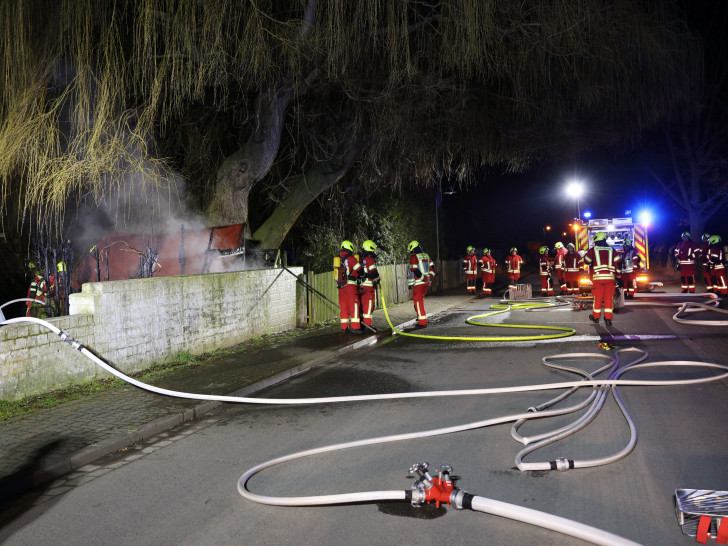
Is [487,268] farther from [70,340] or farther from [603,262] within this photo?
[70,340]

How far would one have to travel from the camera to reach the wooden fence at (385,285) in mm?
13609

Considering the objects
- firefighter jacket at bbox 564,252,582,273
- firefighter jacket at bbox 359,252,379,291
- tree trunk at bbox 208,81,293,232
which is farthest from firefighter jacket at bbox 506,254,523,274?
tree trunk at bbox 208,81,293,232

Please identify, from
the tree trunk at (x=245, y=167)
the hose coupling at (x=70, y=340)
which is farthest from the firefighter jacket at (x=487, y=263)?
the hose coupling at (x=70, y=340)

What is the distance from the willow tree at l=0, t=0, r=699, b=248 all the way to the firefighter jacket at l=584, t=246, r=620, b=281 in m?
2.79

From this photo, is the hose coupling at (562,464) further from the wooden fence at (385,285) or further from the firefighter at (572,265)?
the firefighter at (572,265)

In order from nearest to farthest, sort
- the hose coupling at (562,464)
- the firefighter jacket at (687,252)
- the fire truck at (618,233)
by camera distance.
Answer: the hose coupling at (562,464)
the firefighter jacket at (687,252)
the fire truck at (618,233)

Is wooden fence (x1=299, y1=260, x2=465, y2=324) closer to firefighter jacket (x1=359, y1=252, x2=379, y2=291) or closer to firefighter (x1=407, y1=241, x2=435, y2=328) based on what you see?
firefighter (x1=407, y1=241, x2=435, y2=328)

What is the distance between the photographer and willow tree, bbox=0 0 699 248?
793cm

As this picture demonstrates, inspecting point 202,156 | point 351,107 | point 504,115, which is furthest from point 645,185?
point 202,156

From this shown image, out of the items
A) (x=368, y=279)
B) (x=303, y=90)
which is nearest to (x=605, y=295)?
(x=368, y=279)

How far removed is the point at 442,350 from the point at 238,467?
5970mm

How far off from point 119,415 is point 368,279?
6.55m

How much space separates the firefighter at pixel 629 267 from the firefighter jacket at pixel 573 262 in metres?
1.34

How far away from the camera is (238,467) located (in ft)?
15.1
